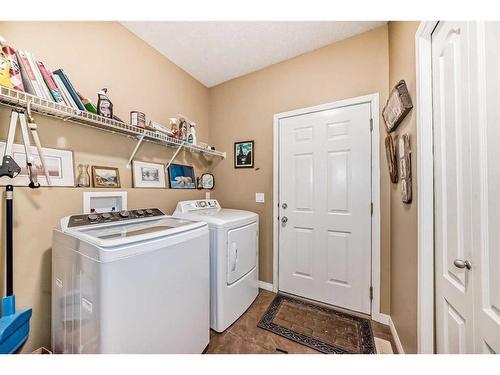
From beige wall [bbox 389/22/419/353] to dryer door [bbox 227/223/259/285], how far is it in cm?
126

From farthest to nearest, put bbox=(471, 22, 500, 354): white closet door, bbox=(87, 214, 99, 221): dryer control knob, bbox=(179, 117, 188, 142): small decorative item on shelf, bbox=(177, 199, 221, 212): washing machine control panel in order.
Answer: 1. bbox=(179, 117, 188, 142): small decorative item on shelf
2. bbox=(177, 199, 221, 212): washing machine control panel
3. bbox=(87, 214, 99, 221): dryer control knob
4. bbox=(471, 22, 500, 354): white closet door

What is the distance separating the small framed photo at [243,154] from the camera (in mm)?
2434

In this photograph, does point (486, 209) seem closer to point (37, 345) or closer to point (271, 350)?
point (271, 350)

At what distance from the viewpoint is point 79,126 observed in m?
1.44

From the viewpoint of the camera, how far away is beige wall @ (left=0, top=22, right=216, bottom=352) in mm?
1187

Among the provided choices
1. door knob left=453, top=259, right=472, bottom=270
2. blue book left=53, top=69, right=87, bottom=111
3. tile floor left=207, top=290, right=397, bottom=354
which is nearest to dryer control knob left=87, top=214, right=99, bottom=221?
blue book left=53, top=69, right=87, bottom=111

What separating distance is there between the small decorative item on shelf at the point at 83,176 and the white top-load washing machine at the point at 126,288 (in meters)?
0.30

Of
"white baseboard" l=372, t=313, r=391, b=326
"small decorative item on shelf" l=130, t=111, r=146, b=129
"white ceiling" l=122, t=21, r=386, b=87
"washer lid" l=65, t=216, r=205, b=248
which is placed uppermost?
"white ceiling" l=122, t=21, r=386, b=87

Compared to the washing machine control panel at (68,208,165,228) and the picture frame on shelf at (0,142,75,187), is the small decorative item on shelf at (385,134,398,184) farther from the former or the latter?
the picture frame on shelf at (0,142,75,187)

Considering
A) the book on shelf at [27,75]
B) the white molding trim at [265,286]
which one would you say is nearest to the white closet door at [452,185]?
the white molding trim at [265,286]

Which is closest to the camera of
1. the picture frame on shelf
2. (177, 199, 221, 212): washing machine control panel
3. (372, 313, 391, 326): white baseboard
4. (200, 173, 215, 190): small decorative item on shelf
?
the picture frame on shelf

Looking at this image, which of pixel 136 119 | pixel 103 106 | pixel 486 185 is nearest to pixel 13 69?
pixel 103 106

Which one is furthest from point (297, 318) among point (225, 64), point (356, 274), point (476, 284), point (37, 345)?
point (225, 64)
